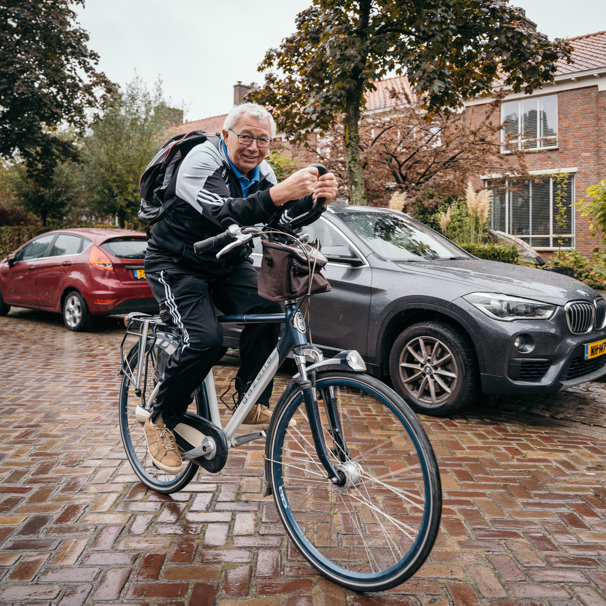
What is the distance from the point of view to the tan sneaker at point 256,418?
115 inches

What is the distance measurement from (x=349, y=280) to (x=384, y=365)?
0.86m

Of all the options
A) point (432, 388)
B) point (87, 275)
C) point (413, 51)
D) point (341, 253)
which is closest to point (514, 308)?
point (432, 388)

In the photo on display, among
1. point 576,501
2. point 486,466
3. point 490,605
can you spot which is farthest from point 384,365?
point 490,605

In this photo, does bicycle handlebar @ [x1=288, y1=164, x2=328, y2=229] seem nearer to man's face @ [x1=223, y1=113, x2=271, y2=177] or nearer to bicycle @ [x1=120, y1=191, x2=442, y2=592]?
bicycle @ [x1=120, y1=191, x2=442, y2=592]

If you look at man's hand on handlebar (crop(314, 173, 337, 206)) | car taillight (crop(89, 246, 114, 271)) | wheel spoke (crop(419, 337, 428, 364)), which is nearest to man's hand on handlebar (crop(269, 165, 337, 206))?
man's hand on handlebar (crop(314, 173, 337, 206))

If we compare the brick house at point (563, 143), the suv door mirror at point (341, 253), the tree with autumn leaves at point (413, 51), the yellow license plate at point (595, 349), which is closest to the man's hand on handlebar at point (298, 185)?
the suv door mirror at point (341, 253)

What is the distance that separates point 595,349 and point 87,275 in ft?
24.1

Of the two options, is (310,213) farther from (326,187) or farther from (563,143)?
(563,143)

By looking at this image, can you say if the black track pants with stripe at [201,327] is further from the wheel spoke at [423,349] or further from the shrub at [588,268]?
the shrub at [588,268]

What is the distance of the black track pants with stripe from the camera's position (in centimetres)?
278

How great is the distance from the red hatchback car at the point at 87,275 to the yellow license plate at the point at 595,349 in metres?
6.49

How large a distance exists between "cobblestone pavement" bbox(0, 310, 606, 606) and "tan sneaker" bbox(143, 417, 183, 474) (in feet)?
0.86

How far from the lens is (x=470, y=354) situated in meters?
4.70

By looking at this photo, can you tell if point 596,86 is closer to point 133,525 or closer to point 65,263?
point 65,263
